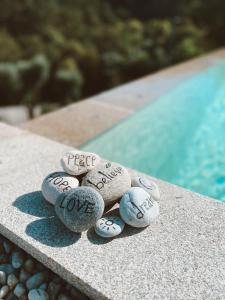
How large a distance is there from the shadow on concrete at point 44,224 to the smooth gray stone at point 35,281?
23 centimetres

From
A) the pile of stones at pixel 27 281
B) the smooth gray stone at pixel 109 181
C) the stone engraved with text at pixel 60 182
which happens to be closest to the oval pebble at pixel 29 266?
the pile of stones at pixel 27 281

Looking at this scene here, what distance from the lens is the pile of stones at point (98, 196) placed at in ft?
8.03

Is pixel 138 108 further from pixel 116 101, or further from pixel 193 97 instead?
pixel 193 97

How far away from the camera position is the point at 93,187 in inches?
105

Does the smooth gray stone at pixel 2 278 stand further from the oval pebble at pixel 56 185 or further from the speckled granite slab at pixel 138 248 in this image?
the oval pebble at pixel 56 185

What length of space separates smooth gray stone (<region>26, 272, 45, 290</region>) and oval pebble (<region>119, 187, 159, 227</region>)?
675 mm

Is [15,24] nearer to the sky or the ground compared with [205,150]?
nearer to the ground

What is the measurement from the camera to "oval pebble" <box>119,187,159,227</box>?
2.53m

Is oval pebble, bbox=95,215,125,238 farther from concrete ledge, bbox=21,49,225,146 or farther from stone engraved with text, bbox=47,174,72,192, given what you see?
concrete ledge, bbox=21,49,225,146

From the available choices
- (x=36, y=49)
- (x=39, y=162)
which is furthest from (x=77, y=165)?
(x=36, y=49)

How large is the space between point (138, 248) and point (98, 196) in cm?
43

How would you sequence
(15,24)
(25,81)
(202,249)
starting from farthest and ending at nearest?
(15,24), (25,81), (202,249)

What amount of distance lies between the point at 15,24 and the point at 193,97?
1563 cm

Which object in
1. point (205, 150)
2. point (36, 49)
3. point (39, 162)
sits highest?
point (39, 162)
